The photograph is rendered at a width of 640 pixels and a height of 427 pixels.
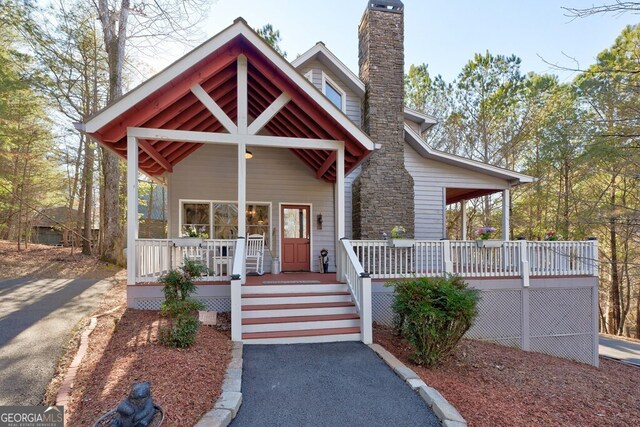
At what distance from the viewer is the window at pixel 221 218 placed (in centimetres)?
870

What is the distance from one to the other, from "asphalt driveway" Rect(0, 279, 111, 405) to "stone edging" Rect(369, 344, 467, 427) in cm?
402

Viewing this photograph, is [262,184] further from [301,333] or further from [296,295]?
[301,333]

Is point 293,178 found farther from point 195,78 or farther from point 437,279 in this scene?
point 437,279

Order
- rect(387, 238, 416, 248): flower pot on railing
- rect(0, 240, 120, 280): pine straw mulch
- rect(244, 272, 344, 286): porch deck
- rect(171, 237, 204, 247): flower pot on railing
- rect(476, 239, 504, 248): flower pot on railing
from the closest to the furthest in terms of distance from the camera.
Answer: rect(171, 237, 204, 247): flower pot on railing < rect(244, 272, 344, 286): porch deck < rect(387, 238, 416, 248): flower pot on railing < rect(476, 239, 504, 248): flower pot on railing < rect(0, 240, 120, 280): pine straw mulch

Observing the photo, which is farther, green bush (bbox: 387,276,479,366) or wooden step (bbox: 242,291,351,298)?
wooden step (bbox: 242,291,351,298)

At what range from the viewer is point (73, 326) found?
5.35 metres

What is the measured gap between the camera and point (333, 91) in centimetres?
954

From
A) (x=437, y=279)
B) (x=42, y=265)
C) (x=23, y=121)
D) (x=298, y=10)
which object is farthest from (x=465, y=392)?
(x=23, y=121)

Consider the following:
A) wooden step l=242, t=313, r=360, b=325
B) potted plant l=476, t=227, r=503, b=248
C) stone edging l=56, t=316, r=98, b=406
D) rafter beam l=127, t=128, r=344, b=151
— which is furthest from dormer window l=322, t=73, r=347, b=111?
stone edging l=56, t=316, r=98, b=406

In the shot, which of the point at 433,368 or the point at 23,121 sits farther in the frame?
the point at 23,121

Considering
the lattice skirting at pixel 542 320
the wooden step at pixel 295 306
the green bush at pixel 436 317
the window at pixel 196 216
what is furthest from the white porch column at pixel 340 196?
the window at pixel 196 216

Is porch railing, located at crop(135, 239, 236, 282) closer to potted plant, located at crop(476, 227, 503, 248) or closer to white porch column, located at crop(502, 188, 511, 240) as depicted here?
potted plant, located at crop(476, 227, 503, 248)

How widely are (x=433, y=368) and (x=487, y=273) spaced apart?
362 cm

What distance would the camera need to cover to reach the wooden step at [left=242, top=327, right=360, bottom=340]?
5.02 meters
